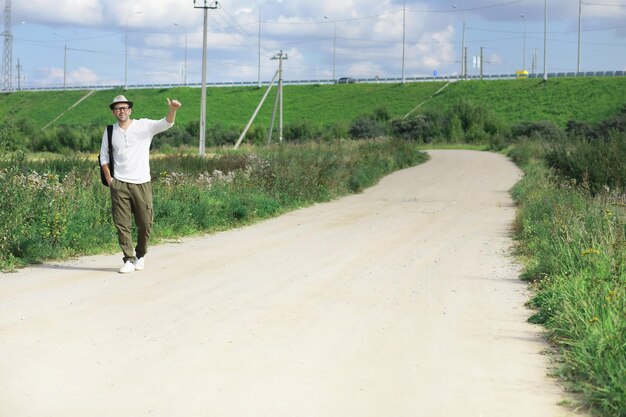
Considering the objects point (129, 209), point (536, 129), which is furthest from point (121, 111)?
point (536, 129)

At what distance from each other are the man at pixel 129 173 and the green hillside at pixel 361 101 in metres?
85.5

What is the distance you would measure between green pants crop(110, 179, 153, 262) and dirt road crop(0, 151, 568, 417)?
1.28ft

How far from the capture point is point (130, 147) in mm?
11609

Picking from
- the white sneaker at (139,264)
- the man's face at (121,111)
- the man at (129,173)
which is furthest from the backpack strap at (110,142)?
the white sneaker at (139,264)

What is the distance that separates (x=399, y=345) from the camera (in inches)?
303

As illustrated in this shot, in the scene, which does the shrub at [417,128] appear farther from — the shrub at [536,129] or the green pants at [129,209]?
the green pants at [129,209]

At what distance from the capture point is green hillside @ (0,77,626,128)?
98750mm

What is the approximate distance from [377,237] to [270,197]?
595 centimetres

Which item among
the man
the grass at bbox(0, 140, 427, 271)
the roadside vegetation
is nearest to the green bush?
the roadside vegetation

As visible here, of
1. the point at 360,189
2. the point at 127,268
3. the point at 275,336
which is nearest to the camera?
the point at 275,336

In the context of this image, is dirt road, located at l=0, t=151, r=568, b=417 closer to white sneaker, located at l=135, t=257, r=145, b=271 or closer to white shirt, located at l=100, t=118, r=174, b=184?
white sneaker, located at l=135, t=257, r=145, b=271

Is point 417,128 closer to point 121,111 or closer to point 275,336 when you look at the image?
point 121,111

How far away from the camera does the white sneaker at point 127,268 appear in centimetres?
1148

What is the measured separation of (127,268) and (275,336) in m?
4.14
